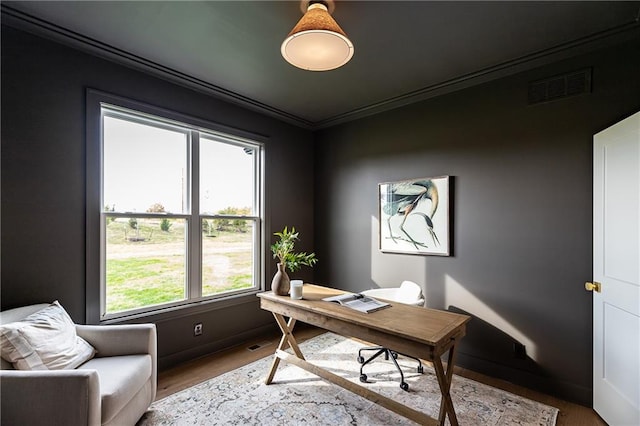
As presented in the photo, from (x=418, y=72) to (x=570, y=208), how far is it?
5.75 ft

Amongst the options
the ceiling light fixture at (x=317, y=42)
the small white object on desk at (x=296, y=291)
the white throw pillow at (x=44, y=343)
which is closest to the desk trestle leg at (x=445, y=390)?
the small white object on desk at (x=296, y=291)

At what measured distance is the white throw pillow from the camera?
5.44 ft

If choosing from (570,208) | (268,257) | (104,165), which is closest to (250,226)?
(268,257)

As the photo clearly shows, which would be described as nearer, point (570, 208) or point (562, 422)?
point (562, 422)

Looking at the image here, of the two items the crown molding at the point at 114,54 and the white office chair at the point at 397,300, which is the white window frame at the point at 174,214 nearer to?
the crown molding at the point at 114,54

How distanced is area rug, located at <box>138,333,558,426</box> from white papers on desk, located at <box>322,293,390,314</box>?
0.79 m

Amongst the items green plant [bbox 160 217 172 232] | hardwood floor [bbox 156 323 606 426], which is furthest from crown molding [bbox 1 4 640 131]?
hardwood floor [bbox 156 323 606 426]

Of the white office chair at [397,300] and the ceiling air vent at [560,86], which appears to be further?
the white office chair at [397,300]

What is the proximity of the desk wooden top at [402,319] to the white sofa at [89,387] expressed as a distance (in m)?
1.06

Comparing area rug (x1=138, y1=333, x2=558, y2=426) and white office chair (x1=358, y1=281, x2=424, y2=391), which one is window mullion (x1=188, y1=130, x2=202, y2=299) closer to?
area rug (x1=138, y1=333, x2=558, y2=426)

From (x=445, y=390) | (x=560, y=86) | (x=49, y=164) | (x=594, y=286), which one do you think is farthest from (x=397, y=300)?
(x=49, y=164)

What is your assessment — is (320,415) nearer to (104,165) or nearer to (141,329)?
(141,329)

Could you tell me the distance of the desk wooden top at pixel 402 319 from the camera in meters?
1.66

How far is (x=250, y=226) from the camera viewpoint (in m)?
3.75
